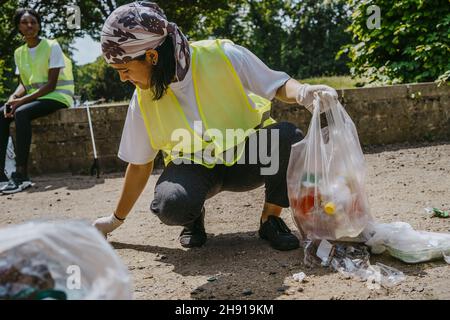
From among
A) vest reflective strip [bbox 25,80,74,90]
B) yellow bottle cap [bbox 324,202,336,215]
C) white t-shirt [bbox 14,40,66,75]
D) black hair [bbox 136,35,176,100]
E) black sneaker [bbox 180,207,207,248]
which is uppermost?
white t-shirt [bbox 14,40,66,75]

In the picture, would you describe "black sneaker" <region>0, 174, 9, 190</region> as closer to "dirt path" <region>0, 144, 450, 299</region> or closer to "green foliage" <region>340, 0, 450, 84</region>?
"dirt path" <region>0, 144, 450, 299</region>

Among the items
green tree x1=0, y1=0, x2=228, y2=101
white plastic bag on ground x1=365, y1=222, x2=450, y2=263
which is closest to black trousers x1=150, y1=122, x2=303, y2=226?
white plastic bag on ground x1=365, y1=222, x2=450, y2=263

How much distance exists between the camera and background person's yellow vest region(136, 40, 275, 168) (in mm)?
2379

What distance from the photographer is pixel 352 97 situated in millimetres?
5102

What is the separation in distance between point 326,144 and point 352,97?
302cm

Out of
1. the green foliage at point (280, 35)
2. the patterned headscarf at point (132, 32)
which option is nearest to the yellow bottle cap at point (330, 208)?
the patterned headscarf at point (132, 32)

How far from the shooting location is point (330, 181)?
2182 mm

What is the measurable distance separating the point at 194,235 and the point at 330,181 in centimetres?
82

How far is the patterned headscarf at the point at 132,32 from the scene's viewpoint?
2.16 m

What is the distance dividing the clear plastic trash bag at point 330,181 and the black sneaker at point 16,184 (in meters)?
3.04

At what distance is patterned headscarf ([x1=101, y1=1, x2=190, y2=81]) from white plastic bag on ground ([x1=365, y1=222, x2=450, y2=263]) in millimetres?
1251

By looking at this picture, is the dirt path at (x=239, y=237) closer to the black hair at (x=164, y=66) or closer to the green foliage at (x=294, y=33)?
the black hair at (x=164, y=66)

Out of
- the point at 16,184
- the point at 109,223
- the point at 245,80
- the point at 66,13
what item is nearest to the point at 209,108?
the point at 245,80
